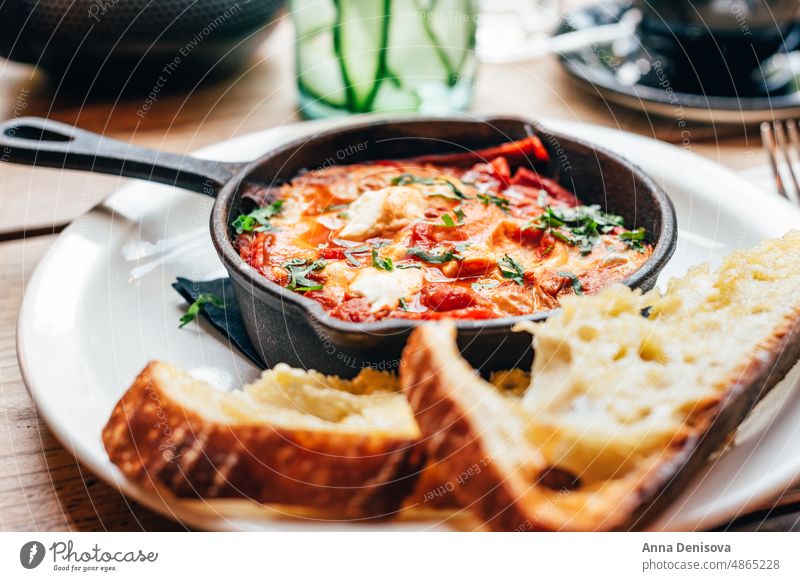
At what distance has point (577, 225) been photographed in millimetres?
1944

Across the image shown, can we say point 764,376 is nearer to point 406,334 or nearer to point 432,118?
point 406,334

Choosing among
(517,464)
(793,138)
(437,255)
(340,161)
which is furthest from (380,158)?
(793,138)

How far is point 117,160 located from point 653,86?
2154 mm

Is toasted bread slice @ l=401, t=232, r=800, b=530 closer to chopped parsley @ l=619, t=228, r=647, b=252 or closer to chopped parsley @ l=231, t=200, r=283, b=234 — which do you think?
chopped parsley @ l=619, t=228, r=647, b=252

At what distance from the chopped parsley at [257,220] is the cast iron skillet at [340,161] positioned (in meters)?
0.03

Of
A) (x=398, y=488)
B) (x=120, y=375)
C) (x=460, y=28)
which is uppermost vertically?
(x=460, y=28)

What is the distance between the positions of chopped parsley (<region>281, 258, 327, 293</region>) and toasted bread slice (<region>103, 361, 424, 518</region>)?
41cm

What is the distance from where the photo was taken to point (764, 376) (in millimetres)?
1359

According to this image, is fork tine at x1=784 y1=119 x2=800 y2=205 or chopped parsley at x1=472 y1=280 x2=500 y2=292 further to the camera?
fork tine at x1=784 y1=119 x2=800 y2=205

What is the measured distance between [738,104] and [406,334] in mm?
2007

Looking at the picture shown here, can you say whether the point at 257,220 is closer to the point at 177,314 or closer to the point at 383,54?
the point at 177,314

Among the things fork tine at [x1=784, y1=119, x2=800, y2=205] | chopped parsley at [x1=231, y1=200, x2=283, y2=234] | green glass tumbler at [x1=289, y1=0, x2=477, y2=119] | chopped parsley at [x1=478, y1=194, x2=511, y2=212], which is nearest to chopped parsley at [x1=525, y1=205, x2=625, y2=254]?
chopped parsley at [x1=478, y1=194, x2=511, y2=212]

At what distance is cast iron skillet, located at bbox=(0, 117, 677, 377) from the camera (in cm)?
144
